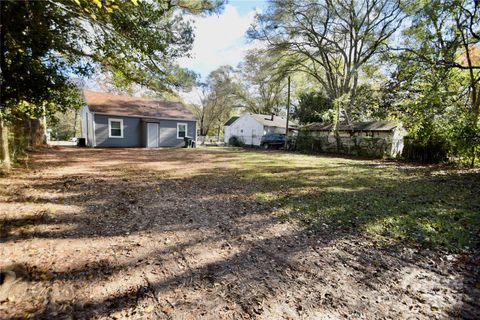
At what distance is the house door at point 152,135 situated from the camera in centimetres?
1797

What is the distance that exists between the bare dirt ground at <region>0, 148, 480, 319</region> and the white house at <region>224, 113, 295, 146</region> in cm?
2265

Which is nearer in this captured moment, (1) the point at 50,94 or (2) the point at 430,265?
(2) the point at 430,265

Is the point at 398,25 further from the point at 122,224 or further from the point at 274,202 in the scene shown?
the point at 122,224

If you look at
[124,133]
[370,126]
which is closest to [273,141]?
[370,126]

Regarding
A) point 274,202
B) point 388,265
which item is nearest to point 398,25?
point 274,202

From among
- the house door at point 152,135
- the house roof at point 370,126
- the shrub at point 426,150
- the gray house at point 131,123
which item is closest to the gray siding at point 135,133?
the gray house at point 131,123

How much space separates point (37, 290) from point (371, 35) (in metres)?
21.7

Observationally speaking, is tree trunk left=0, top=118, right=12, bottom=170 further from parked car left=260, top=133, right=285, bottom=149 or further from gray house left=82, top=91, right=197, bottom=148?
parked car left=260, top=133, right=285, bottom=149

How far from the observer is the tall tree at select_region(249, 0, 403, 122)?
1733 cm

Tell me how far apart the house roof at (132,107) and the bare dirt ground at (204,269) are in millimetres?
14279

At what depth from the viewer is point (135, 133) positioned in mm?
17875

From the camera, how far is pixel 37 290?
6.81 ft

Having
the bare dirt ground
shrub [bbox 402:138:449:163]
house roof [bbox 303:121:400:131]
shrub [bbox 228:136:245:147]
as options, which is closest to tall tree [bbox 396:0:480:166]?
shrub [bbox 402:138:449:163]

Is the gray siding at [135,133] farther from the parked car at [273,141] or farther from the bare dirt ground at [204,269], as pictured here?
the bare dirt ground at [204,269]
